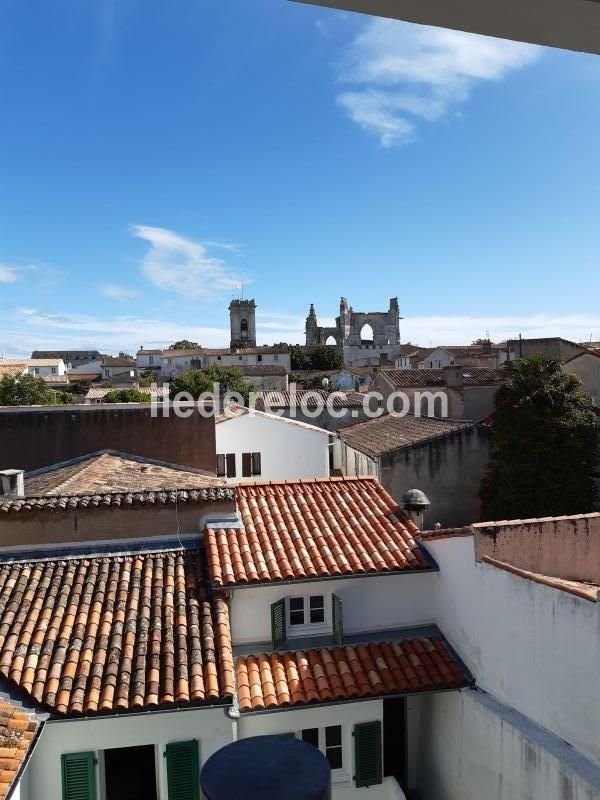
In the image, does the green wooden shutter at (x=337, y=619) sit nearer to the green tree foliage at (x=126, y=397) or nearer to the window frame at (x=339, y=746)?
the window frame at (x=339, y=746)

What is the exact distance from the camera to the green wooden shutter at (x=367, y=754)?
8164 mm

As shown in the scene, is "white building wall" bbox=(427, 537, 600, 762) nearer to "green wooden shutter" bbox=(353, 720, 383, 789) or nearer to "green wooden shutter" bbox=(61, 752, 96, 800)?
"green wooden shutter" bbox=(353, 720, 383, 789)

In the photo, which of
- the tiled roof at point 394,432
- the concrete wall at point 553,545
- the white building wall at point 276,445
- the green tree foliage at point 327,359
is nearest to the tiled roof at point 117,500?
the concrete wall at point 553,545

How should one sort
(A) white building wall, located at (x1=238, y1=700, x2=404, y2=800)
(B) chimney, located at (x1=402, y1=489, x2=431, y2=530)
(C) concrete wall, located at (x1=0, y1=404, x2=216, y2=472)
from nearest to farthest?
(A) white building wall, located at (x1=238, y1=700, x2=404, y2=800) < (B) chimney, located at (x1=402, y1=489, x2=431, y2=530) < (C) concrete wall, located at (x1=0, y1=404, x2=216, y2=472)

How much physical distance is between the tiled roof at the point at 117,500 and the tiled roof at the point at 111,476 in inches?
62.7

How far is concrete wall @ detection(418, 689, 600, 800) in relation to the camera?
20.0 ft

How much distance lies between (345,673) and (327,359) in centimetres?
6897

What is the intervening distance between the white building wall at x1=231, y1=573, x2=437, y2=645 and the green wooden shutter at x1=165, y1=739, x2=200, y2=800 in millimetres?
1948

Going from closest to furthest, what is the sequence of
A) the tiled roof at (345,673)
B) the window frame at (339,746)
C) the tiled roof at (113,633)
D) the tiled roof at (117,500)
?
the tiled roof at (113,633) < the tiled roof at (345,673) < the window frame at (339,746) < the tiled roof at (117,500)

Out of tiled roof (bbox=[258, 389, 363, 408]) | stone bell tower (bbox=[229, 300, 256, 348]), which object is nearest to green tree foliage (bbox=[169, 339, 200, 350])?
stone bell tower (bbox=[229, 300, 256, 348])

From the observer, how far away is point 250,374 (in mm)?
64312

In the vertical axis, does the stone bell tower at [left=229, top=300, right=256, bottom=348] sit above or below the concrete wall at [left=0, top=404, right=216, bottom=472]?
above

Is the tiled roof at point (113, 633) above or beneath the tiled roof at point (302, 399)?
beneath

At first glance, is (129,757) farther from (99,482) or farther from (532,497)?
(532,497)
